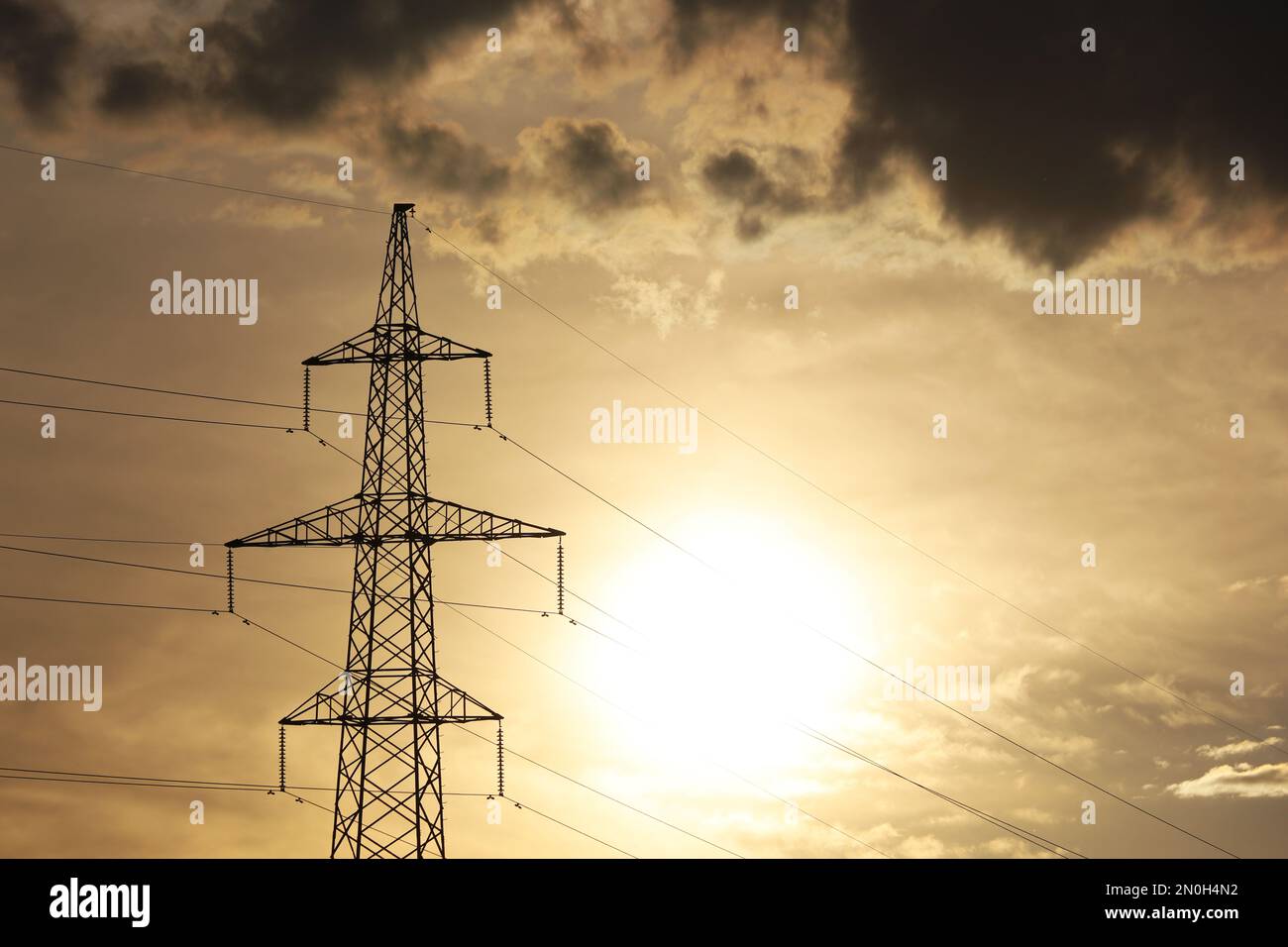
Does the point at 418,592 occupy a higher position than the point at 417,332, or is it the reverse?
the point at 417,332
